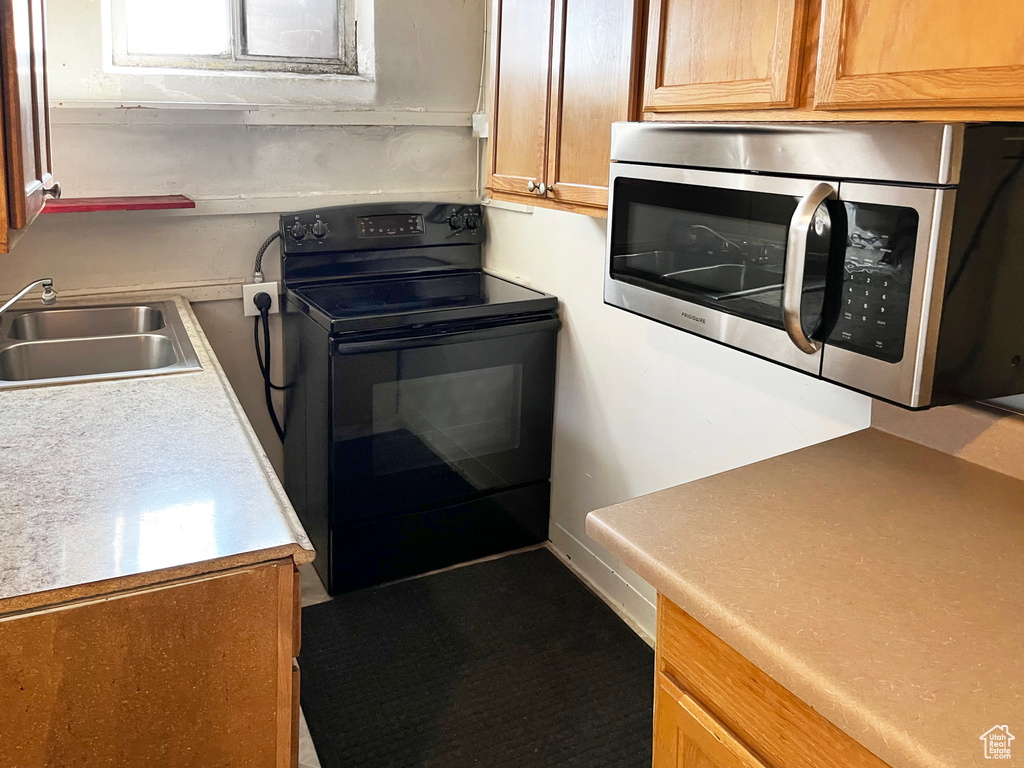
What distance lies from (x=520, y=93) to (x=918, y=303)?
1.18 meters

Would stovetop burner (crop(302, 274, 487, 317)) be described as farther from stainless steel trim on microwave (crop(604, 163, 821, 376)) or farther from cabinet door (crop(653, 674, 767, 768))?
cabinet door (crop(653, 674, 767, 768))

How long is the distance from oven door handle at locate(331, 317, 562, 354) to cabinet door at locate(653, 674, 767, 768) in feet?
4.33

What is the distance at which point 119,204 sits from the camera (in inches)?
86.4

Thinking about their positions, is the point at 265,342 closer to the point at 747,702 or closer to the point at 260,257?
the point at 260,257

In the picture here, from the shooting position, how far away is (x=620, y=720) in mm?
1942

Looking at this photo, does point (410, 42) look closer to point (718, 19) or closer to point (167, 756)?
point (718, 19)

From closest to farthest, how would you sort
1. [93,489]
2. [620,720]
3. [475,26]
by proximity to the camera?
[93,489]
[620,720]
[475,26]

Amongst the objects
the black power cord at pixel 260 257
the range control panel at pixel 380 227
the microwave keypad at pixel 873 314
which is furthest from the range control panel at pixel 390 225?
the microwave keypad at pixel 873 314

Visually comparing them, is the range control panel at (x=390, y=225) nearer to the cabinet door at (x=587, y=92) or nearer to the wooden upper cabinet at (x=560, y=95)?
the wooden upper cabinet at (x=560, y=95)

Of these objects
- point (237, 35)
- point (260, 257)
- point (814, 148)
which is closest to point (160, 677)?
point (814, 148)

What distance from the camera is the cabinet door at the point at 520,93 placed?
1.88 m

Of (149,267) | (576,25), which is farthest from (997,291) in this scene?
(149,267)

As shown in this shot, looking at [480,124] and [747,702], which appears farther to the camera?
[480,124]

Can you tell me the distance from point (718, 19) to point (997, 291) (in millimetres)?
581
